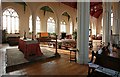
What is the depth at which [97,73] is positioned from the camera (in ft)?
10.1

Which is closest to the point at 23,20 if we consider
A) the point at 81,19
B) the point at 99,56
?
the point at 81,19

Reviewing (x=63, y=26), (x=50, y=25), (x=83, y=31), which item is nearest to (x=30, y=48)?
(x=83, y=31)

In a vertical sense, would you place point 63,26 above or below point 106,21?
above

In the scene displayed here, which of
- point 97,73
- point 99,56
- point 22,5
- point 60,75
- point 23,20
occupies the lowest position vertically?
point 60,75

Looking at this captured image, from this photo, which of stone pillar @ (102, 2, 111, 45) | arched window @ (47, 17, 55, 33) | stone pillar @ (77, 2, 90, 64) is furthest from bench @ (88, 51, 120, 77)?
arched window @ (47, 17, 55, 33)

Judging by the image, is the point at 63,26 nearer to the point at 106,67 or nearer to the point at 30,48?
the point at 30,48

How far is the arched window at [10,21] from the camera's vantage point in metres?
14.8

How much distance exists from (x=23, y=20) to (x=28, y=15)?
36.4 inches

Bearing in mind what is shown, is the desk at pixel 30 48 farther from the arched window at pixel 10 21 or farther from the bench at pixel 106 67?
the arched window at pixel 10 21

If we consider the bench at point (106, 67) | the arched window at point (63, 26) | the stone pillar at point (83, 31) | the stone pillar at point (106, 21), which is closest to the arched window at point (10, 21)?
the arched window at point (63, 26)

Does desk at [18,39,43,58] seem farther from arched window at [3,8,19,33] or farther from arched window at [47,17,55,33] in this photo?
arched window at [47,17,55,33]

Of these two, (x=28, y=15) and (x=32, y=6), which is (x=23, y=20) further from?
(x=32, y=6)

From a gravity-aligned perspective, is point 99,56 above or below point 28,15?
below

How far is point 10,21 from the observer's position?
50.0 ft
